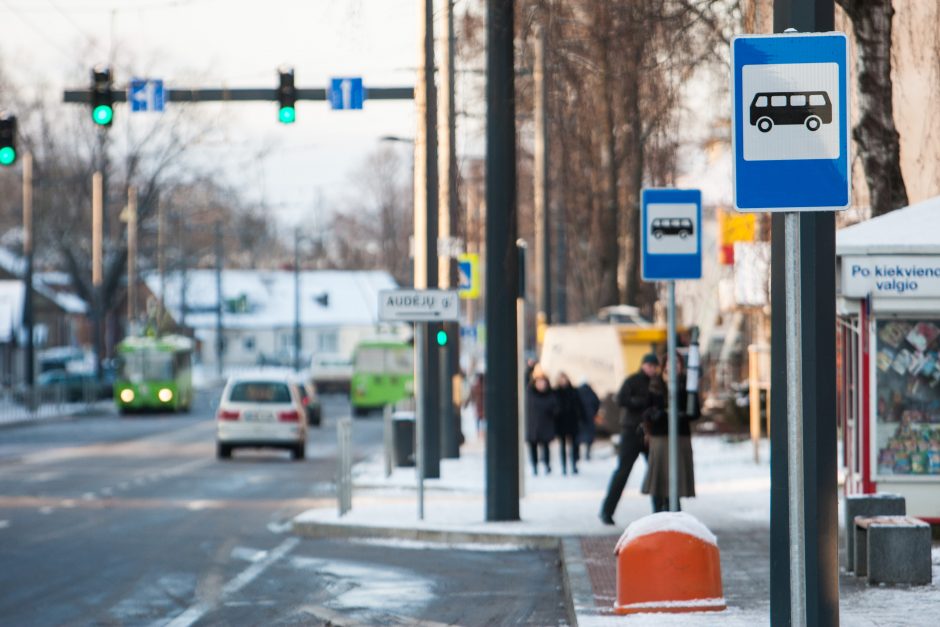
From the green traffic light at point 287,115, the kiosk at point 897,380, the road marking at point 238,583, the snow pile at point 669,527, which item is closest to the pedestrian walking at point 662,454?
the kiosk at point 897,380

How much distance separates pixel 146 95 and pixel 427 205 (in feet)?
14.8

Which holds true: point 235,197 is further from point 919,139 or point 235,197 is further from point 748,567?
point 748,567

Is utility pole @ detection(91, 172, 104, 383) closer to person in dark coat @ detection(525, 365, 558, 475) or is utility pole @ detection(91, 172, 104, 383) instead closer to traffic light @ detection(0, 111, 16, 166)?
traffic light @ detection(0, 111, 16, 166)

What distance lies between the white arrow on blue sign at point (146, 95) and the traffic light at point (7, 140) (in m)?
1.82

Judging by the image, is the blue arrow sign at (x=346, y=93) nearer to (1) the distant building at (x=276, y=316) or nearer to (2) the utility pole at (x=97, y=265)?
(2) the utility pole at (x=97, y=265)

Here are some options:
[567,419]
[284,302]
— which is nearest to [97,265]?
[567,419]

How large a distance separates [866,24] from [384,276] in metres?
120

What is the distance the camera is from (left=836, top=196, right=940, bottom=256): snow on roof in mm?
15906

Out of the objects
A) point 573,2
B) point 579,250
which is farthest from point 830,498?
point 579,250

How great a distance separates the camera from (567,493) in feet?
78.3

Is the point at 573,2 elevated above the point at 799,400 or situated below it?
above

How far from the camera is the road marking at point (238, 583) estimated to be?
12.6 metres

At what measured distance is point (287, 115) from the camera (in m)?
25.1

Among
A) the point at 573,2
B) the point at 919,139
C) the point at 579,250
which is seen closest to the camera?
the point at 573,2
